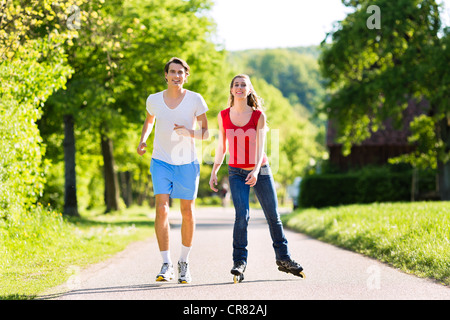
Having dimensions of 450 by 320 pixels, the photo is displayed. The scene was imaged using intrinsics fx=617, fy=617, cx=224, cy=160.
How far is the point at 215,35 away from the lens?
82.1ft

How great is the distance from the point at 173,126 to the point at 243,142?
0.77 meters

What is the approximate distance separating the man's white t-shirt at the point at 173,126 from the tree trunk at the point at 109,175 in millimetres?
20590

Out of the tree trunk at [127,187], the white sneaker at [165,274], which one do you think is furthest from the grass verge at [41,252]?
the tree trunk at [127,187]

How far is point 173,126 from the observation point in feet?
21.6

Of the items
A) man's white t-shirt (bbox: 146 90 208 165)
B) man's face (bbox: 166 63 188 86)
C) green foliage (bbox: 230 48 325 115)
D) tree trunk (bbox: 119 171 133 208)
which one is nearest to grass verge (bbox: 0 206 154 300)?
man's white t-shirt (bbox: 146 90 208 165)

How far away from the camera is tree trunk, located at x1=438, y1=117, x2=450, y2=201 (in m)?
25.9

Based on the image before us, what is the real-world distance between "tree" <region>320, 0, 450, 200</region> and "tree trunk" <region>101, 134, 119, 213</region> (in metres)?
9.65

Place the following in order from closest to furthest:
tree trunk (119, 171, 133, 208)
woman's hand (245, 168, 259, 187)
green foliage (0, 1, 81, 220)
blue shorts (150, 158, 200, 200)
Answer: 1. woman's hand (245, 168, 259, 187)
2. blue shorts (150, 158, 200, 200)
3. green foliage (0, 1, 81, 220)
4. tree trunk (119, 171, 133, 208)

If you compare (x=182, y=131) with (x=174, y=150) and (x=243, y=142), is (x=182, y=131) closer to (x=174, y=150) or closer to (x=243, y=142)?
(x=174, y=150)

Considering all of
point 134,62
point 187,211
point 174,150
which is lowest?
point 187,211

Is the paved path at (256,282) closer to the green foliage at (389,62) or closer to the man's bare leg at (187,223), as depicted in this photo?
the man's bare leg at (187,223)

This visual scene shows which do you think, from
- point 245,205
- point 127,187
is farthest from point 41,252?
point 127,187

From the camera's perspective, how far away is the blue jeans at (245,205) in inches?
262

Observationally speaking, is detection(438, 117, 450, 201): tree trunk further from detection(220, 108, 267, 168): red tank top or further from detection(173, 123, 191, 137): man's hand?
detection(173, 123, 191, 137): man's hand
